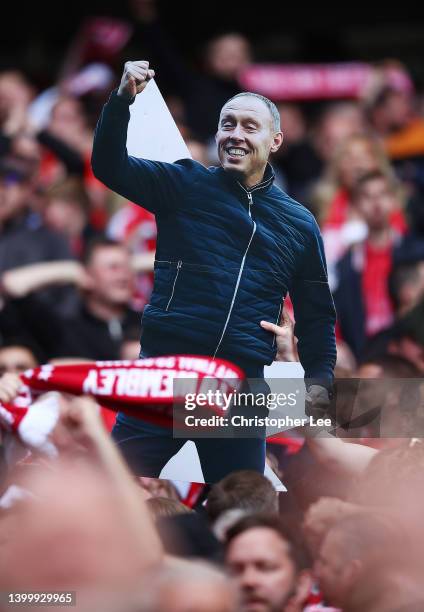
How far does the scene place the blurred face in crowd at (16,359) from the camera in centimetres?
558

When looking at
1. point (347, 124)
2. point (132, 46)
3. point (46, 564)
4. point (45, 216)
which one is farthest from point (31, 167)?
point (46, 564)

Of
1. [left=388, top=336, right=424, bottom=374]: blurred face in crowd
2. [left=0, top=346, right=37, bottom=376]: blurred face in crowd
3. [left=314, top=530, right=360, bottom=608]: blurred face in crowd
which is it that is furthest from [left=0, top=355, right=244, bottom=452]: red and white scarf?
[left=388, top=336, right=424, bottom=374]: blurred face in crowd

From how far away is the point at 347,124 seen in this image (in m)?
8.27

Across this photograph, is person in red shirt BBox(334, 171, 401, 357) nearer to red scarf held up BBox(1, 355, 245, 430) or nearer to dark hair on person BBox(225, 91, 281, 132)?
dark hair on person BBox(225, 91, 281, 132)

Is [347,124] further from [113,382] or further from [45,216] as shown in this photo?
[113,382]

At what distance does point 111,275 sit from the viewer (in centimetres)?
619

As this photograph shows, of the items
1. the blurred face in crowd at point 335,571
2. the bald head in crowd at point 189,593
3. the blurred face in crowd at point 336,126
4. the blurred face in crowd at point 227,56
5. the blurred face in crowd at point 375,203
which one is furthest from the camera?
the blurred face in crowd at point 336,126

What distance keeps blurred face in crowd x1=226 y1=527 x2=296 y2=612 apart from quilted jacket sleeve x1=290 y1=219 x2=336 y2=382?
0.61 m

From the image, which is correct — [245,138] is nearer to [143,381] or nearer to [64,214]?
[143,381]

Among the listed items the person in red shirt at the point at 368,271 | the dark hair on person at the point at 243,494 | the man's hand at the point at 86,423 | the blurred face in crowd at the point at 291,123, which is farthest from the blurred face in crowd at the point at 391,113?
the man's hand at the point at 86,423

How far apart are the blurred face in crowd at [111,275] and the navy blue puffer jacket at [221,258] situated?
7.33ft

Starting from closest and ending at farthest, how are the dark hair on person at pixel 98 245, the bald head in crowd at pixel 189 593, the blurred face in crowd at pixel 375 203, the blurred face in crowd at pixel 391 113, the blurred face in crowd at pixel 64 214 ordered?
1. the bald head in crowd at pixel 189 593
2. the blurred face in crowd at pixel 375 203
3. the dark hair on person at pixel 98 245
4. the blurred face in crowd at pixel 64 214
5. the blurred face in crowd at pixel 391 113

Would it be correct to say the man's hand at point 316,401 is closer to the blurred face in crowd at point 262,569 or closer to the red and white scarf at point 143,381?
the red and white scarf at point 143,381

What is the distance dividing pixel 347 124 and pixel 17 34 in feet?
13.8
